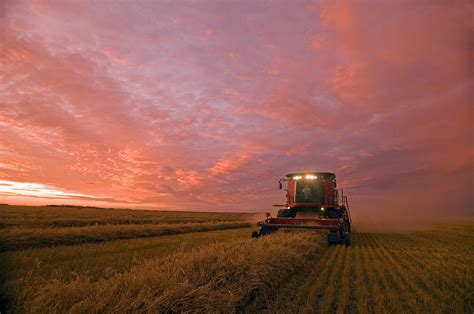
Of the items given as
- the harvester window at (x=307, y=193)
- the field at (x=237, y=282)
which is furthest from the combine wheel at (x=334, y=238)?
the harvester window at (x=307, y=193)

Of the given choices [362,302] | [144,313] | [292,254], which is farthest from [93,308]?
[292,254]

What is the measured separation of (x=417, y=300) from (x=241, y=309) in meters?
3.47

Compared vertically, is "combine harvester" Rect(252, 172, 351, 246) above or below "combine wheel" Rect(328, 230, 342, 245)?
Answer: above

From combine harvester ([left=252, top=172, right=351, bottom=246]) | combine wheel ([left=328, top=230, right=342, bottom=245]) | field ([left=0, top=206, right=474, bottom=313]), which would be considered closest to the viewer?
field ([left=0, top=206, right=474, bottom=313])

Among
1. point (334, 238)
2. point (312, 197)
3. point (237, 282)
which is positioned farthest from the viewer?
point (312, 197)

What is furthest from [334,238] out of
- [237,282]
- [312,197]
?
[237,282]

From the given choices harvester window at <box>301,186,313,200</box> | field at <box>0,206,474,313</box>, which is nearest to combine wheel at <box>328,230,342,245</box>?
field at <box>0,206,474,313</box>

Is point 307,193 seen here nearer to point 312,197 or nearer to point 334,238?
point 312,197

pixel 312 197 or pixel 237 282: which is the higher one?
pixel 312 197

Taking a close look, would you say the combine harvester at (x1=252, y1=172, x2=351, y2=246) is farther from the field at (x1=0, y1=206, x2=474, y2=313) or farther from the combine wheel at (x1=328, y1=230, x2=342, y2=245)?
the field at (x1=0, y1=206, x2=474, y2=313)

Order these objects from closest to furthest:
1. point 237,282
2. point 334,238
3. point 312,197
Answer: point 237,282, point 334,238, point 312,197

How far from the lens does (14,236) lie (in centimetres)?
1077

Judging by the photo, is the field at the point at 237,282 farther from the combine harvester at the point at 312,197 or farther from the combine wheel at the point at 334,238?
the combine harvester at the point at 312,197

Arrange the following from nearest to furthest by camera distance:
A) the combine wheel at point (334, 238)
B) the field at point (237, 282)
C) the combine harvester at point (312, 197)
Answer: the field at point (237, 282), the combine wheel at point (334, 238), the combine harvester at point (312, 197)
